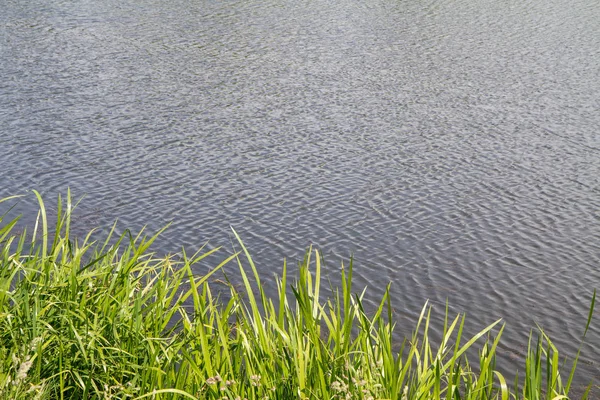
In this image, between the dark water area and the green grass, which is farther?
the dark water area

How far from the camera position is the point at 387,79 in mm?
25156

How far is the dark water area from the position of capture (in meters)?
13.6

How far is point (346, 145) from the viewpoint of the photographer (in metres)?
19.3

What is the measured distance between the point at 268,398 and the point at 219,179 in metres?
12.5

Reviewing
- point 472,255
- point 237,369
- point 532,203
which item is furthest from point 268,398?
point 532,203

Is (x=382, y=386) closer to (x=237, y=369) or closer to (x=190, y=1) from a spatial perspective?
(x=237, y=369)

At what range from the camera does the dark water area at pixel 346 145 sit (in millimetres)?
13617

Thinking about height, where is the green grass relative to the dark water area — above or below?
above

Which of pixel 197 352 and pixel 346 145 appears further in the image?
pixel 346 145

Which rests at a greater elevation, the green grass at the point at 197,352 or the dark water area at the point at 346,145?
the green grass at the point at 197,352

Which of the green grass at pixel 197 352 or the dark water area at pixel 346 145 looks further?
the dark water area at pixel 346 145

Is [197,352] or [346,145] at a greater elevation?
[197,352]

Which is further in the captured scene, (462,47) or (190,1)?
(190,1)

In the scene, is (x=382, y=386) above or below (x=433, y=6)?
above
